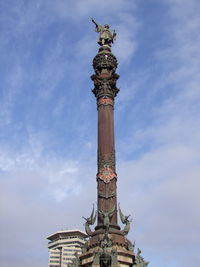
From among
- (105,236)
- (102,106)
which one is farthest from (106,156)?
(105,236)

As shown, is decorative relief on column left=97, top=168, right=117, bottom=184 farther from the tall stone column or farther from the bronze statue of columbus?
the bronze statue of columbus

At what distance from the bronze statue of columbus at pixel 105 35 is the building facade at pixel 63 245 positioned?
9262 centimetres

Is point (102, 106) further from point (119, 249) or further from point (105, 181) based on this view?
point (119, 249)

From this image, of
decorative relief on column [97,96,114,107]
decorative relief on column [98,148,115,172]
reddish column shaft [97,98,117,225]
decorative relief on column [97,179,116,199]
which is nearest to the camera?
reddish column shaft [97,98,117,225]

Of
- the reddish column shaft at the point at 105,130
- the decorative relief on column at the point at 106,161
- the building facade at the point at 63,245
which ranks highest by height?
the building facade at the point at 63,245

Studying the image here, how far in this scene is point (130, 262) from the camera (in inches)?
1096

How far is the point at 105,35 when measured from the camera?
37.8 m

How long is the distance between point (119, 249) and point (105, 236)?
139 cm

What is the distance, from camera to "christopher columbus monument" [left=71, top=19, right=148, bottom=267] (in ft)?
89.2

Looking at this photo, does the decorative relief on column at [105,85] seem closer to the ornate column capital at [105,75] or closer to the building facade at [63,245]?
the ornate column capital at [105,75]

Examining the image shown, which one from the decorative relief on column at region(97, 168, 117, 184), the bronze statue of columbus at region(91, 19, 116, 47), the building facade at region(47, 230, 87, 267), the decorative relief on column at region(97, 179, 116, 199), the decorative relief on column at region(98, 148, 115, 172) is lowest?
the decorative relief on column at region(97, 179, 116, 199)

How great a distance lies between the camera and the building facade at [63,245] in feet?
400

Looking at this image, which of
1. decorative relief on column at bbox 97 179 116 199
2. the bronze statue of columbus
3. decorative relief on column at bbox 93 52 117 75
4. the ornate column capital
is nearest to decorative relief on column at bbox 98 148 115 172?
decorative relief on column at bbox 97 179 116 199

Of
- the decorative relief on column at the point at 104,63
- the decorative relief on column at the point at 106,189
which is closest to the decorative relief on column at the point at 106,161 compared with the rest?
the decorative relief on column at the point at 106,189
